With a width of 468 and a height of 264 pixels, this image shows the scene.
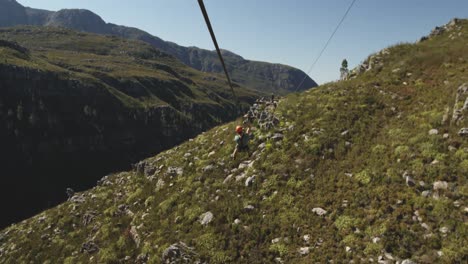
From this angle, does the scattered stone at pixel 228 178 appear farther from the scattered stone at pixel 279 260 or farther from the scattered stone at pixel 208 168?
the scattered stone at pixel 279 260

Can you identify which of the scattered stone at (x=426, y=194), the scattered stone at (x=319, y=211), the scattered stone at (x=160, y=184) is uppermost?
the scattered stone at (x=426, y=194)

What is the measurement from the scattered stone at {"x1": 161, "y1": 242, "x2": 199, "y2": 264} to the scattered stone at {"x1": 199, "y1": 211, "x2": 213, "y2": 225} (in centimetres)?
191

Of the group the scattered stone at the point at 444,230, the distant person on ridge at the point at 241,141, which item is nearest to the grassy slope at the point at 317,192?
the scattered stone at the point at 444,230

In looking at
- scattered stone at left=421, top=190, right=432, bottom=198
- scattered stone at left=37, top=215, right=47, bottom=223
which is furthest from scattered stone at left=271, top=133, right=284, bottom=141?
scattered stone at left=37, top=215, right=47, bottom=223

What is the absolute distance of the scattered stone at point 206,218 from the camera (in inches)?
781

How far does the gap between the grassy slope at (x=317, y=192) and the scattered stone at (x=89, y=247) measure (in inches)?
17.1

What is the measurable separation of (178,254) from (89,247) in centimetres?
812

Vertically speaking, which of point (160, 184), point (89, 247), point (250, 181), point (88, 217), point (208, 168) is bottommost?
point (89, 247)

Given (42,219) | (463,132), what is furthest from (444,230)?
(42,219)

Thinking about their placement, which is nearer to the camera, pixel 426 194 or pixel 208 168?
pixel 426 194

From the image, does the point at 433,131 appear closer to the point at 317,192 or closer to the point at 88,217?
the point at 317,192

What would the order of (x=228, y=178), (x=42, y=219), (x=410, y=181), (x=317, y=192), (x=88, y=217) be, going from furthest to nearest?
(x=42, y=219) → (x=88, y=217) → (x=228, y=178) → (x=317, y=192) → (x=410, y=181)

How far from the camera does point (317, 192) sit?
19500 mm

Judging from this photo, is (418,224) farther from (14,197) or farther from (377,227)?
(14,197)
